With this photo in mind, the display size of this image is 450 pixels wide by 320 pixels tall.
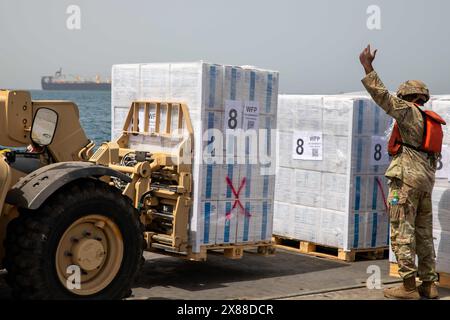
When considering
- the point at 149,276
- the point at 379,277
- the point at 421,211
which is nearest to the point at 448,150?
the point at 421,211

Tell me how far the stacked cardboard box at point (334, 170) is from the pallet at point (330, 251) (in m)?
0.08

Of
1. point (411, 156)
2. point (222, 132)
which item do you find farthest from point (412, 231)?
point (222, 132)

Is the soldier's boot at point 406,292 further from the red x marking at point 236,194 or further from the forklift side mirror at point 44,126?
the forklift side mirror at point 44,126

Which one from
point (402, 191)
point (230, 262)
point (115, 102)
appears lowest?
point (230, 262)

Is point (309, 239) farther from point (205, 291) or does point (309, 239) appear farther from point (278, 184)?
point (205, 291)

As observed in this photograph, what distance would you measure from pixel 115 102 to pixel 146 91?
0.59 m

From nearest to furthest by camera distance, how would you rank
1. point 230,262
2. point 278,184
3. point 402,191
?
point 402,191 → point 230,262 → point 278,184

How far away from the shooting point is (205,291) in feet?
26.0

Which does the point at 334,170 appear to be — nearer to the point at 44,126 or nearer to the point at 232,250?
the point at 232,250

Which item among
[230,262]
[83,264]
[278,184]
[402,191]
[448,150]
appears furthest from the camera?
[278,184]

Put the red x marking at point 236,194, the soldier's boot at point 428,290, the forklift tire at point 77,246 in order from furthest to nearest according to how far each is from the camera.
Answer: the red x marking at point 236,194 → the soldier's boot at point 428,290 → the forklift tire at point 77,246

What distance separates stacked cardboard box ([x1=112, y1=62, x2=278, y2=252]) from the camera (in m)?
8.26

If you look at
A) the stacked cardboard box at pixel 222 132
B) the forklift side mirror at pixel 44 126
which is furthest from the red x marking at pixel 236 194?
the forklift side mirror at pixel 44 126

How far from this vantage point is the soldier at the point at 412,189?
7500mm
